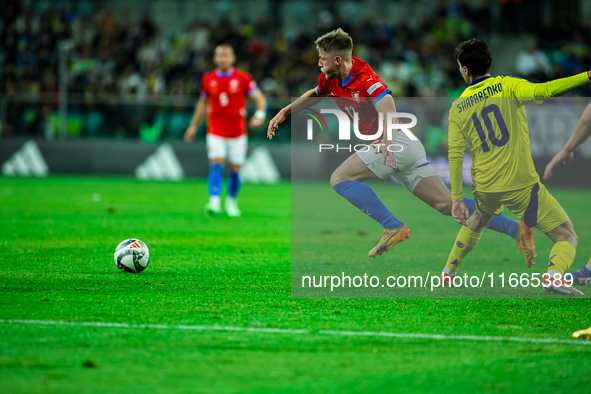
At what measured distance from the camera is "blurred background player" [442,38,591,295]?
607 cm

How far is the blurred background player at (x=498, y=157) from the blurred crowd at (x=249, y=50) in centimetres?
1476

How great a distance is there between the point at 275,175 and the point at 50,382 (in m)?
17.1

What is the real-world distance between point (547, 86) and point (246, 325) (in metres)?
2.70

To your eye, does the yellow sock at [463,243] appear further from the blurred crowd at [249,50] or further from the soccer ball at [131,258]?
the blurred crowd at [249,50]

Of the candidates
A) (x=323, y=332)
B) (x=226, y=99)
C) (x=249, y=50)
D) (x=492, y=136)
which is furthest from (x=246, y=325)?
(x=249, y=50)

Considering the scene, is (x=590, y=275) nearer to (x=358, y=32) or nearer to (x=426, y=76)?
(x=426, y=76)

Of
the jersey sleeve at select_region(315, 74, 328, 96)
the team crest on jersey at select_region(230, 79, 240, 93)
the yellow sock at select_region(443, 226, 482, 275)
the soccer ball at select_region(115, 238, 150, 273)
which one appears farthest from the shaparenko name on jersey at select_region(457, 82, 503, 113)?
the team crest on jersey at select_region(230, 79, 240, 93)

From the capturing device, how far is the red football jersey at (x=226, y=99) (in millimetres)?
12352

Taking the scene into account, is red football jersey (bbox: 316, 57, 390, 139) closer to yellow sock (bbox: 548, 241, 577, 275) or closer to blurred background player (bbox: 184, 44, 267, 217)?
yellow sock (bbox: 548, 241, 577, 275)

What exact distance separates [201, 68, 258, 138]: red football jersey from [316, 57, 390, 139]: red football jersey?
5.50 m

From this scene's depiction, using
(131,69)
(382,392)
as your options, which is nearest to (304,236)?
(382,392)

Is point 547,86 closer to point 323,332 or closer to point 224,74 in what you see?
point 323,332

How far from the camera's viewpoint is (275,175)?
20.7 meters

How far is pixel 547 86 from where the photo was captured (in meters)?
5.66
